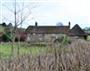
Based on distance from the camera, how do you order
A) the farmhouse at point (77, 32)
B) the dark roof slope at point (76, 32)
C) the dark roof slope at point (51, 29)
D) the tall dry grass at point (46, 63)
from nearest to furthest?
the tall dry grass at point (46, 63), the dark roof slope at point (51, 29), the farmhouse at point (77, 32), the dark roof slope at point (76, 32)

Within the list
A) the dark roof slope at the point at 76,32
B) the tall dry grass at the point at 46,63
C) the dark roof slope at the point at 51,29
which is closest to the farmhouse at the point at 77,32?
the dark roof slope at the point at 76,32

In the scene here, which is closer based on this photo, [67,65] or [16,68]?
[16,68]

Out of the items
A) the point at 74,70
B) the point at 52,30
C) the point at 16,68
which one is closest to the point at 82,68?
the point at 74,70

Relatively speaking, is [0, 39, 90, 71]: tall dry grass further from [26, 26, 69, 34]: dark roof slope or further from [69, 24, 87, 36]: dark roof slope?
[69, 24, 87, 36]: dark roof slope

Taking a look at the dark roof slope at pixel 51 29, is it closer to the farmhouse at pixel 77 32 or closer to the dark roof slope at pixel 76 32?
the farmhouse at pixel 77 32

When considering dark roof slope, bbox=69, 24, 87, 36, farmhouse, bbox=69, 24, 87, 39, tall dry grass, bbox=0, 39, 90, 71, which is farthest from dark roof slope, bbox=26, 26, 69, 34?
tall dry grass, bbox=0, 39, 90, 71

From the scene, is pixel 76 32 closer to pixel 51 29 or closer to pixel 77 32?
pixel 77 32

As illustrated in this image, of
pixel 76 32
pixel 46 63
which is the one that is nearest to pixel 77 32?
pixel 76 32

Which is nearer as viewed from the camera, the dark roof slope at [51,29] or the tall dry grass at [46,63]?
the tall dry grass at [46,63]

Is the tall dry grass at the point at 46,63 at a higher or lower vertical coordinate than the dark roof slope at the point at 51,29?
higher

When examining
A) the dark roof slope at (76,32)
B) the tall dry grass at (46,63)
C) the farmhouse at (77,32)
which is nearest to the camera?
the tall dry grass at (46,63)

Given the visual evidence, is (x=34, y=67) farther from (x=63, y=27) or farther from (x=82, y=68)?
(x=63, y=27)

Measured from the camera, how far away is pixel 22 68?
3168 millimetres

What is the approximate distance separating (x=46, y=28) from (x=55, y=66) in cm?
5673
